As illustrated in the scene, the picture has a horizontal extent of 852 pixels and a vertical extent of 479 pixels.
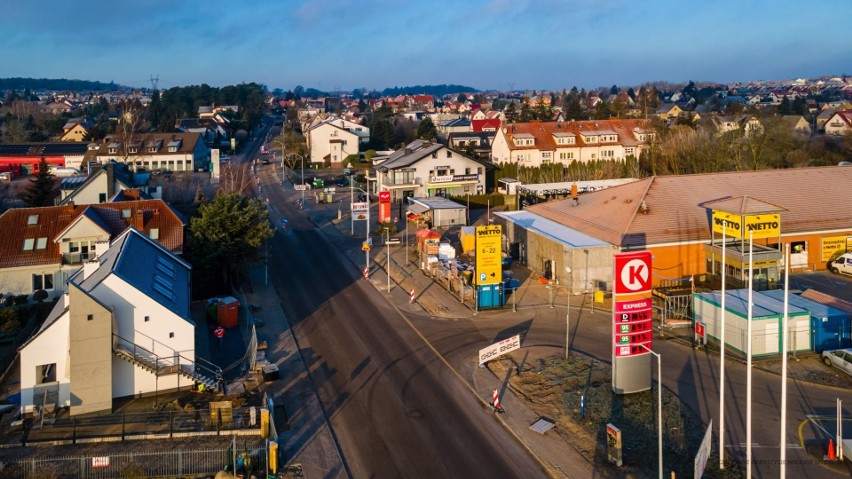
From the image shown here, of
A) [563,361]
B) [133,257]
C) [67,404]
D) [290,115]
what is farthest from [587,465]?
[290,115]

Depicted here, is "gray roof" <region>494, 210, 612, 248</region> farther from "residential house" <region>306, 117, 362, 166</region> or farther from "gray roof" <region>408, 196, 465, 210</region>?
"residential house" <region>306, 117, 362, 166</region>

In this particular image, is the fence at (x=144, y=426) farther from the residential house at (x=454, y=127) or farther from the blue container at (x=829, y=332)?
the residential house at (x=454, y=127)

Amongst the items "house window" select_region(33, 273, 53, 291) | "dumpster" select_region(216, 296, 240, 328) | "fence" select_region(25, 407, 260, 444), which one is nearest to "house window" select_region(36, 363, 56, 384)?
"fence" select_region(25, 407, 260, 444)

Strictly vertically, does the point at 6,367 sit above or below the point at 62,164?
below

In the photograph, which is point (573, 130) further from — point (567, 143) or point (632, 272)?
point (632, 272)

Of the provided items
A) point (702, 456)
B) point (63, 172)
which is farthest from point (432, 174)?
point (702, 456)

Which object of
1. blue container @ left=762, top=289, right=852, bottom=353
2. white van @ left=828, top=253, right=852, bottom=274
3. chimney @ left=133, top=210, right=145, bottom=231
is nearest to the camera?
blue container @ left=762, top=289, right=852, bottom=353

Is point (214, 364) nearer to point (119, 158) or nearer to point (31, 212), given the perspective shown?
point (31, 212)
